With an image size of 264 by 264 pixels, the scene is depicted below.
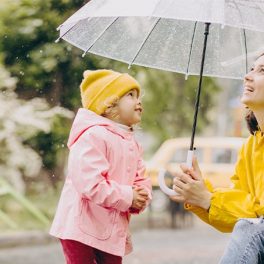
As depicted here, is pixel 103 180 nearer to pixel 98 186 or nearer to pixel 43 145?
pixel 98 186

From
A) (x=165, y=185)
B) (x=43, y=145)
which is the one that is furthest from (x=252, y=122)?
(x=43, y=145)

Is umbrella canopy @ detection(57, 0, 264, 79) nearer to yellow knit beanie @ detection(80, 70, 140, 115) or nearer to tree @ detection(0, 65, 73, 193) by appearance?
yellow knit beanie @ detection(80, 70, 140, 115)

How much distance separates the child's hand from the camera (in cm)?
329

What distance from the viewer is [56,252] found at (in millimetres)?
9234

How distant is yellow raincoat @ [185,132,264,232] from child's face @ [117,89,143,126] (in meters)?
0.40

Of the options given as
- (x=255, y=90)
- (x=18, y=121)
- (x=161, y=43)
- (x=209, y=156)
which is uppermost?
(x=255, y=90)

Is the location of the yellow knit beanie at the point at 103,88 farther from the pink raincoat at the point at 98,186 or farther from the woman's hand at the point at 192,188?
the woman's hand at the point at 192,188

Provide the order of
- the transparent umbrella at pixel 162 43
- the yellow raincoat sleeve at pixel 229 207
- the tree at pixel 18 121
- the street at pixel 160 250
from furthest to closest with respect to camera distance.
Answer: the tree at pixel 18 121 < the street at pixel 160 250 < the transparent umbrella at pixel 162 43 < the yellow raincoat sleeve at pixel 229 207

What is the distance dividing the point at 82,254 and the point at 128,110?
0.59 meters

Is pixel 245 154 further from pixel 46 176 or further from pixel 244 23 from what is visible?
pixel 46 176

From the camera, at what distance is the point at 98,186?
320 centimetres

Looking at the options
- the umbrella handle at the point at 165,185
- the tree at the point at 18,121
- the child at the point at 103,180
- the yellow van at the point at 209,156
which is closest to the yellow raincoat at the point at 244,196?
the umbrella handle at the point at 165,185

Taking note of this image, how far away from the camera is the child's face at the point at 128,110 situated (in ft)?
11.2

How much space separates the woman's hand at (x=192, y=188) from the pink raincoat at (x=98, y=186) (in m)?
0.21
